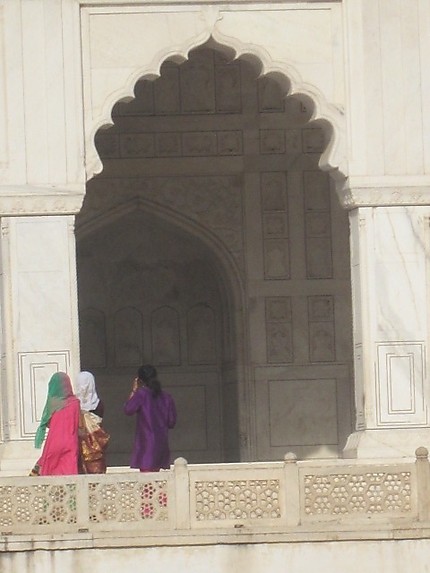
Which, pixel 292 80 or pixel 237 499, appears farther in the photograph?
pixel 292 80

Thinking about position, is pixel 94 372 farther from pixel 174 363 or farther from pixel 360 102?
pixel 360 102

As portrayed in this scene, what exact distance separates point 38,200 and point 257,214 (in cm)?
362

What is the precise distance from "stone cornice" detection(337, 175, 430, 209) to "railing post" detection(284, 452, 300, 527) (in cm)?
243

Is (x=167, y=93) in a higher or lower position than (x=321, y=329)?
higher

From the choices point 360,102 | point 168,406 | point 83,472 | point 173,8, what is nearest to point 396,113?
point 360,102

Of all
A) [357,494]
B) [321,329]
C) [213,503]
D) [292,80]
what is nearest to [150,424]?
[213,503]

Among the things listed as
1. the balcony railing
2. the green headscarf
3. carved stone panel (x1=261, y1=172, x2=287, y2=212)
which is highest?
carved stone panel (x1=261, y1=172, x2=287, y2=212)

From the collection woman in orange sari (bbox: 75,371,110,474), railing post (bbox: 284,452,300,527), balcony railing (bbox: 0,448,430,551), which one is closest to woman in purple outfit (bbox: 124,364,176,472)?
woman in orange sari (bbox: 75,371,110,474)

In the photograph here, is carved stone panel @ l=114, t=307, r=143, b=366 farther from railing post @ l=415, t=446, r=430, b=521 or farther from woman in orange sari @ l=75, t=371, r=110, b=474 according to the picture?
railing post @ l=415, t=446, r=430, b=521

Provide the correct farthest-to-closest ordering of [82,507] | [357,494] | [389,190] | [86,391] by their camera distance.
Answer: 1. [389,190]
2. [86,391]
3. [357,494]
4. [82,507]

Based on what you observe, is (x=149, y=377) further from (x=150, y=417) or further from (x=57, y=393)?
(x=57, y=393)

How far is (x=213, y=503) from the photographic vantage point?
12.0m

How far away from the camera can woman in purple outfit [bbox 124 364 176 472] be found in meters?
13.5

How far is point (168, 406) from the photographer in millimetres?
13609
